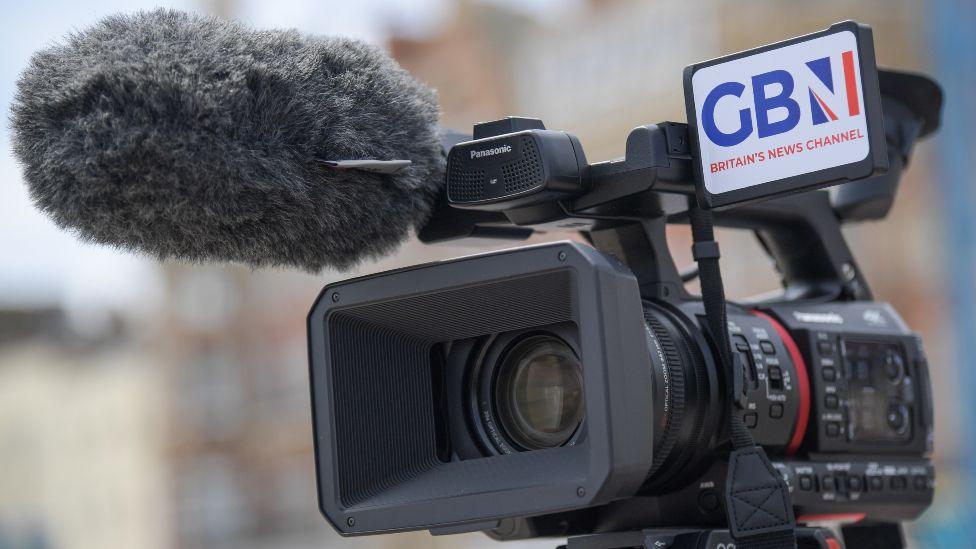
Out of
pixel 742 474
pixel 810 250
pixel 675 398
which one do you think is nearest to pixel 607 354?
pixel 675 398

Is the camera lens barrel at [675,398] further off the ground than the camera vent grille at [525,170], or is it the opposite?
the camera vent grille at [525,170]

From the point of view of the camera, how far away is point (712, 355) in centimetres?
211

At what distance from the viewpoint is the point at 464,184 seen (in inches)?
79.8

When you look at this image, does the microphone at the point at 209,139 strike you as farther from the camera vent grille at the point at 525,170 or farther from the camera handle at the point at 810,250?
the camera handle at the point at 810,250

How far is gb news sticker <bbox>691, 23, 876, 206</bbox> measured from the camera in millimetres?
1911

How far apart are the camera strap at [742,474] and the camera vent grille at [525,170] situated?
0.90 feet

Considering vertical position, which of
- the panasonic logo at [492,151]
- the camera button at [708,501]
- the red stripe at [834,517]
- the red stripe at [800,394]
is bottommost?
the red stripe at [834,517]

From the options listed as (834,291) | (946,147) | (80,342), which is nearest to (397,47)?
(80,342)

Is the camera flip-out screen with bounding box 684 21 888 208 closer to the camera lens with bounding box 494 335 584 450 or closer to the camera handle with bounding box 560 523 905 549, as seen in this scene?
the camera lens with bounding box 494 335 584 450

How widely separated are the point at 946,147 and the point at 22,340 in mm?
19126

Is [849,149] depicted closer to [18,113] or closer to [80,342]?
[18,113]

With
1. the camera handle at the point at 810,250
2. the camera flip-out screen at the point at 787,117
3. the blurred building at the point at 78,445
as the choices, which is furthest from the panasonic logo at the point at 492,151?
the blurred building at the point at 78,445

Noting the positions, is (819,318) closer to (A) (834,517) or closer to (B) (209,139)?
(A) (834,517)

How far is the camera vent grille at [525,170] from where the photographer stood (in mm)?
1967
